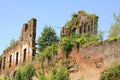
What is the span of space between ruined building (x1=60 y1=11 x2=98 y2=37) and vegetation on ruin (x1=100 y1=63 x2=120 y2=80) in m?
8.77

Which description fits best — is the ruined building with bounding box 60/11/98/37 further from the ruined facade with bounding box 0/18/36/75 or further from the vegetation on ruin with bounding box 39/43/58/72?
the ruined facade with bounding box 0/18/36/75

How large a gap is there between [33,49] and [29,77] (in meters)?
3.99

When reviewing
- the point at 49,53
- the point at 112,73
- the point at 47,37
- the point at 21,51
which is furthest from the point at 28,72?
the point at 112,73

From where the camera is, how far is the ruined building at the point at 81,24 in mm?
31098

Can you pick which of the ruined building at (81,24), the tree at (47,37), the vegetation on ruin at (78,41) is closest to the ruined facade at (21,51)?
the tree at (47,37)

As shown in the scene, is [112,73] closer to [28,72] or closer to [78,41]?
[78,41]

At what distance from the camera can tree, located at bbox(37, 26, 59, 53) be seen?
35969 mm

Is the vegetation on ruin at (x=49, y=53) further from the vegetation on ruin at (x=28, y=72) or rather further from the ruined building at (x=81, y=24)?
the ruined building at (x=81, y=24)

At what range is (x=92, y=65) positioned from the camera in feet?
80.1

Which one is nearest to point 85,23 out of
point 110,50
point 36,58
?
point 36,58

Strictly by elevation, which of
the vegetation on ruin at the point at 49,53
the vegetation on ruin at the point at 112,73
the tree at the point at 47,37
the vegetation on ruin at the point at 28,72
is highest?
the tree at the point at 47,37

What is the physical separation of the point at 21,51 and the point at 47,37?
8.69ft

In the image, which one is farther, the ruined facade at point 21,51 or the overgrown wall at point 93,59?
the ruined facade at point 21,51

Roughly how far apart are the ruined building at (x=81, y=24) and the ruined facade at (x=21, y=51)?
334cm
